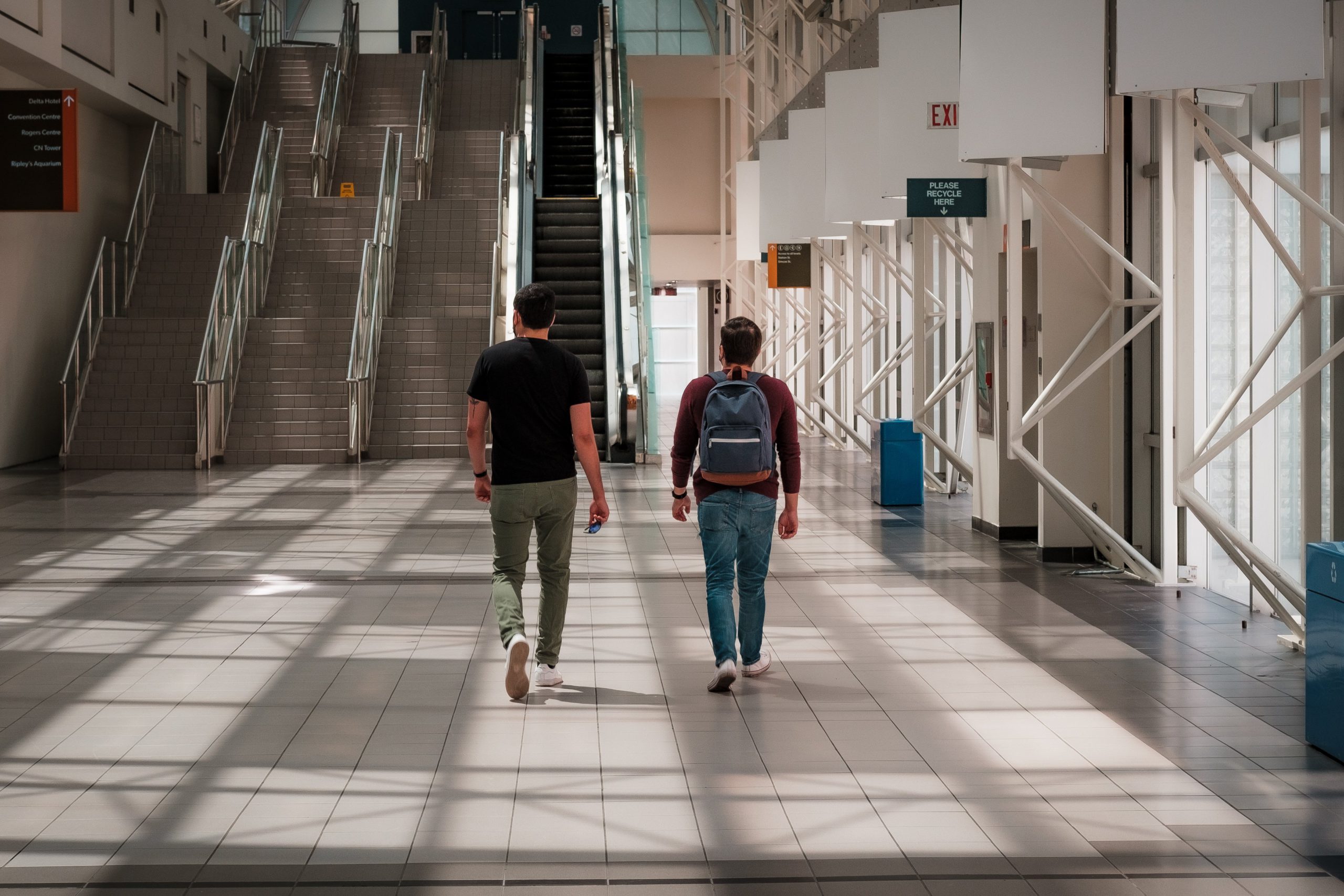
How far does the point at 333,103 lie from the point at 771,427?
17327 millimetres

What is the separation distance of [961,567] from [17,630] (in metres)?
5.34

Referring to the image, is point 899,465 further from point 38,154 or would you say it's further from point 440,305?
point 38,154

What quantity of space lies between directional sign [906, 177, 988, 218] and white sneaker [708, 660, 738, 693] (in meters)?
5.03

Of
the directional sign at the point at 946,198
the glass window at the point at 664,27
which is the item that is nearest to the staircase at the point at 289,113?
the glass window at the point at 664,27

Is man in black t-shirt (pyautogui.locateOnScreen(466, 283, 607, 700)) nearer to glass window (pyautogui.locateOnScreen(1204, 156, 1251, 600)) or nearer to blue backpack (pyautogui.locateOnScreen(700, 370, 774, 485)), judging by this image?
blue backpack (pyautogui.locateOnScreen(700, 370, 774, 485))

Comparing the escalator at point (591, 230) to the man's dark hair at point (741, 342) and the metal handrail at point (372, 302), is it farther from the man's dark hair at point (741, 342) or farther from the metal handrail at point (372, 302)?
the man's dark hair at point (741, 342)

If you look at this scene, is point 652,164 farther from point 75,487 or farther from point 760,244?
point 75,487

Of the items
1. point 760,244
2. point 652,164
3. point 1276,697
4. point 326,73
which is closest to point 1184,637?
point 1276,697

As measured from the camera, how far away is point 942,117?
986cm

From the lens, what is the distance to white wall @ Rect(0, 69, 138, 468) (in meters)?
14.8

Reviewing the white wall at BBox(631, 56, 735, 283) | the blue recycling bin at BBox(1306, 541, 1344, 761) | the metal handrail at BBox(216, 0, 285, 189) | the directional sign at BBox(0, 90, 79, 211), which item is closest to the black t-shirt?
the blue recycling bin at BBox(1306, 541, 1344, 761)

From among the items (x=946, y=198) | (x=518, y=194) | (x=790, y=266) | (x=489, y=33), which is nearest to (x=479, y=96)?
(x=489, y=33)

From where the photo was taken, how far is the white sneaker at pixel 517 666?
5.30 meters

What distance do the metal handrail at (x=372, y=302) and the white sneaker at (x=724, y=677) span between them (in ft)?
33.3
